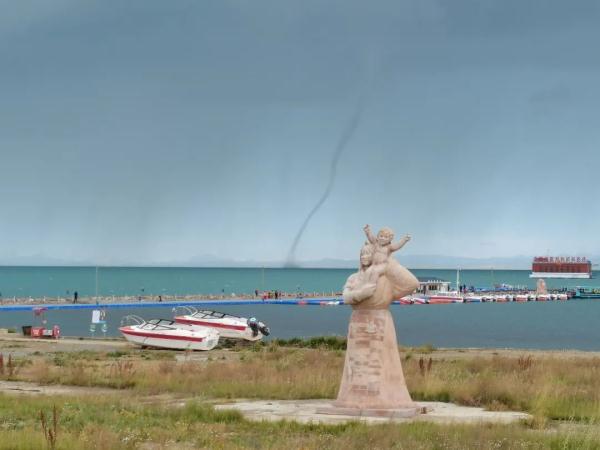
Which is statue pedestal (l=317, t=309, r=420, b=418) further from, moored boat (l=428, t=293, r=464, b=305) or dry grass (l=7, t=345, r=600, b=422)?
moored boat (l=428, t=293, r=464, b=305)

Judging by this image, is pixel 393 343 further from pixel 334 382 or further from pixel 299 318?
pixel 299 318

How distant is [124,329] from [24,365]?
40.6ft

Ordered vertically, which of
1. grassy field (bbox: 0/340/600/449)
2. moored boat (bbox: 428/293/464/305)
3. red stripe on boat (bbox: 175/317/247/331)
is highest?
moored boat (bbox: 428/293/464/305)

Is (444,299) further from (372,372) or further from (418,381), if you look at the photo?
(372,372)

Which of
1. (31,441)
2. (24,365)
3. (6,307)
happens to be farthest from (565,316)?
(31,441)

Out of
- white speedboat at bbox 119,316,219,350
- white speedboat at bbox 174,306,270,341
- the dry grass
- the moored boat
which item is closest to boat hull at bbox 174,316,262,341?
white speedboat at bbox 174,306,270,341

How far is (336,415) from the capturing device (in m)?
16.1

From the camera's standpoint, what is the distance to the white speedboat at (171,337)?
128 feet

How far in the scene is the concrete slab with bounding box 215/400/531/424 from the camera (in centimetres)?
1525

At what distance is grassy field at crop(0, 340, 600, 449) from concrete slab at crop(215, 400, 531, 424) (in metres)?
0.52

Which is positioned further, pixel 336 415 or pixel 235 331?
pixel 235 331

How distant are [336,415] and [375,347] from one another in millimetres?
1385

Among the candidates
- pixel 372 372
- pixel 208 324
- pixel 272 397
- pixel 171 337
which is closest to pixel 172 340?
pixel 171 337

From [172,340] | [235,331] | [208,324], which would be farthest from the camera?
[208,324]
